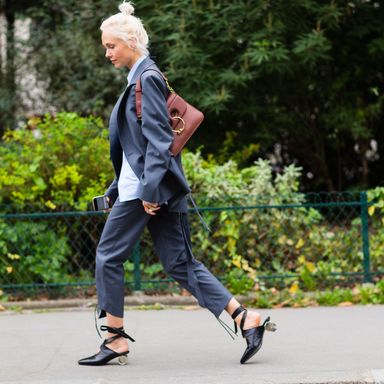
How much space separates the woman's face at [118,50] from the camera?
495 cm

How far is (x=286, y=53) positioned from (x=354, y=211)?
2280 millimetres

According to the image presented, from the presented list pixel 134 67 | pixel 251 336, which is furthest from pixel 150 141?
pixel 251 336

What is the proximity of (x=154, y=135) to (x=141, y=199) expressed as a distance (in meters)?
0.34

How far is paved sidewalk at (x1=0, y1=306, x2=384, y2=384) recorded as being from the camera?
482cm

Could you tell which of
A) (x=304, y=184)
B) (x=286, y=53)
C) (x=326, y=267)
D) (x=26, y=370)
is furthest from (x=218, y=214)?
(x=304, y=184)

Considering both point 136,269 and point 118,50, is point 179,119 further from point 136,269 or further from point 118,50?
point 136,269

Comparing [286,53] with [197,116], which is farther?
[286,53]

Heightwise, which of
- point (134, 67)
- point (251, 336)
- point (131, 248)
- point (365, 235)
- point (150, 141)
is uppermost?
point (134, 67)

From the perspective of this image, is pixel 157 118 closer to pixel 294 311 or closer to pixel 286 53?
pixel 294 311

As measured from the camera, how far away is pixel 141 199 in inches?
191

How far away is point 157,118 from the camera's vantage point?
190 inches

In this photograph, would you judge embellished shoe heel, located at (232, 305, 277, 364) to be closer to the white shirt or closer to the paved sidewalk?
the paved sidewalk

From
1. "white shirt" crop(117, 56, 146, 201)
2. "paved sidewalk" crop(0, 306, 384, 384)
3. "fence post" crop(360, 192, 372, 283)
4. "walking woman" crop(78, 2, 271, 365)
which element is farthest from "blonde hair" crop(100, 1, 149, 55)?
"fence post" crop(360, 192, 372, 283)

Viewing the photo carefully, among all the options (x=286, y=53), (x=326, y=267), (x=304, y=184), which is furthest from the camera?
(x=304, y=184)
